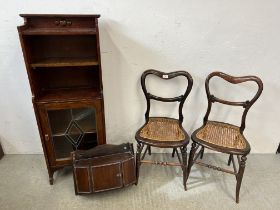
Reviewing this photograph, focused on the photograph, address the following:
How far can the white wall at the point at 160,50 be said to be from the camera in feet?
5.52

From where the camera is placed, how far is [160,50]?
1829mm

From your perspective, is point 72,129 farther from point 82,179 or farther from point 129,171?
point 129,171

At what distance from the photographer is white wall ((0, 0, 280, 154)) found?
1.68 m

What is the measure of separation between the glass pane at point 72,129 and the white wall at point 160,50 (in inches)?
12.5

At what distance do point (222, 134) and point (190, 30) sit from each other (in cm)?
89

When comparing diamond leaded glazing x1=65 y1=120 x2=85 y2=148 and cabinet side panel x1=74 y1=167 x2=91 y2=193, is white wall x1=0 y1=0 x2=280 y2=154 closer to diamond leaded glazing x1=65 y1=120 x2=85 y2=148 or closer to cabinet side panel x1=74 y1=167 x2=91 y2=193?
diamond leaded glazing x1=65 y1=120 x2=85 y2=148

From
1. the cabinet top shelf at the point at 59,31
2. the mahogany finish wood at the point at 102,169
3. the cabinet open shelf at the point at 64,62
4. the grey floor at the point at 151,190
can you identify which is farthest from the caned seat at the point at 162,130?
the cabinet top shelf at the point at 59,31

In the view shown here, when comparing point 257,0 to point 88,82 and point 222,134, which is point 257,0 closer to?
point 222,134

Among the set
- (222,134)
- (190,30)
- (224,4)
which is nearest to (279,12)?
(224,4)

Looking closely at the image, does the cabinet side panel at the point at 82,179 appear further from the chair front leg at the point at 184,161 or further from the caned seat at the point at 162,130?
the chair front leg at the point at 184,161

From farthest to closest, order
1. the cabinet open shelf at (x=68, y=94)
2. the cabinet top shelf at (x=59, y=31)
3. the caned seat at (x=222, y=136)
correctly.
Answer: the caned seat at (x=222, y=136) < the cabinet open shelf at (x=68, y=94) < the cabinet top shelf at (x=59, y=31)

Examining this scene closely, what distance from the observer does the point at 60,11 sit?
1659 millimetres

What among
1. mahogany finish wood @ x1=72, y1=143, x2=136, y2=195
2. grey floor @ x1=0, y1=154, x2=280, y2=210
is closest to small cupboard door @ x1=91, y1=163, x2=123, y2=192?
mahogany finish wood @ x1=72, y1=143, x2=136, y2=195

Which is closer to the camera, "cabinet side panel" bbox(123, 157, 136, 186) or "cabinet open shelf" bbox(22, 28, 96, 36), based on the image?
"cabinet open shelf" bbox(22, 28, 96, 36)
